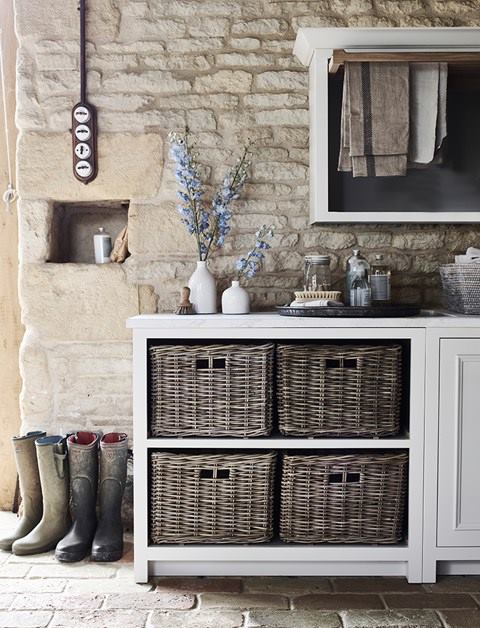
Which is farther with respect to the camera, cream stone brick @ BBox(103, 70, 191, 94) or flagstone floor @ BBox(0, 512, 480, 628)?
cream stone brick @ BBox(103, 70, 191, 94)

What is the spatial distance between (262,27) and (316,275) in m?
1.14

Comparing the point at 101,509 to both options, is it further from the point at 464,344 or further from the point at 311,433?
the point at 464,344

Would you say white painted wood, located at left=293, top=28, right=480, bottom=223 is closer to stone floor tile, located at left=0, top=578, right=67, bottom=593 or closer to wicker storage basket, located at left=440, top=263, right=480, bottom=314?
wicker storage basket, located at left=440, top=263, right=480, bottom=314

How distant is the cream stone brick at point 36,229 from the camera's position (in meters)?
3.09

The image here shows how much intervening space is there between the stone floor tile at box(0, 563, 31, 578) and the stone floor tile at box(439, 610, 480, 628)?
1523 millimetres

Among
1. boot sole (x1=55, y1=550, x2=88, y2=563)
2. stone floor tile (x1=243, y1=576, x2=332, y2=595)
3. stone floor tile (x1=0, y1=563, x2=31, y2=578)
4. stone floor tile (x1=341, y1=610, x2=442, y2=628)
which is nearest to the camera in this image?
stone floor tile (x1=341, y1=610, x2=442, y2=628)

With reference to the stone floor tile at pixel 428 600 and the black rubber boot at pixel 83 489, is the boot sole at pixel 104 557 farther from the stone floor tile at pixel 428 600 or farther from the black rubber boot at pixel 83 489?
the stone floor tile at pixel 428 600

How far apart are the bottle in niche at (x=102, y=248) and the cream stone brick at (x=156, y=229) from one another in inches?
5.0

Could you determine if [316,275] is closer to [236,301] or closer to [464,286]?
[236,301]

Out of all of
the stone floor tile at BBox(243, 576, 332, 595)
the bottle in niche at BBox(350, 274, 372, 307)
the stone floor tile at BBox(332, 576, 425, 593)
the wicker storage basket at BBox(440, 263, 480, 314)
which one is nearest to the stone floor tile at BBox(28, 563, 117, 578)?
the stone floor tile at BBox(243, 576, 332, 595)

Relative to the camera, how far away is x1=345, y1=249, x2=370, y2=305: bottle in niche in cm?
288

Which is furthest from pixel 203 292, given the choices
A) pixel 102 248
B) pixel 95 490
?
pixel 95 490

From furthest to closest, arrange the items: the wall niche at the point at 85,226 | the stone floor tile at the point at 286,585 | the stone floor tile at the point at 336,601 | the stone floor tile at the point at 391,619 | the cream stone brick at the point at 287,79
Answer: the wall niche at the point at 85,226 < the cream stone brick at the point at 287,79 < the stone floor tile at the point at 286,585 < the stone floor tile at the point at 336,601 < the stone floor tile at the point at 391,619

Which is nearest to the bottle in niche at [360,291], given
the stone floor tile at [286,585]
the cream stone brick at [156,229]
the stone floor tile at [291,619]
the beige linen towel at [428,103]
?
the beige linen towel at [428,103]
